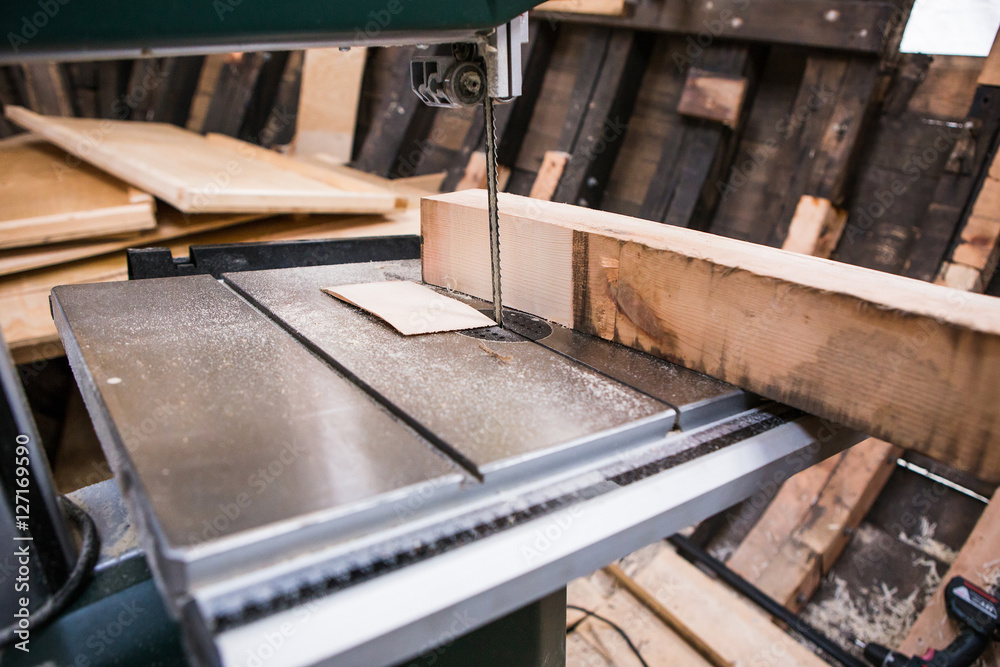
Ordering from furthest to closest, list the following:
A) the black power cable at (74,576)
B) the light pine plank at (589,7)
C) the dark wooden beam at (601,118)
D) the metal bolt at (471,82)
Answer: the dark wooden beam at (601,118)
the light pine plank at (589,7)
the metal bolt at (471,82)
the black power cable at (74,576)

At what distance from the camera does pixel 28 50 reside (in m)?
0.60

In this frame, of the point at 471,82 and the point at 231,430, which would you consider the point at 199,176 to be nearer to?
the point at 471,82

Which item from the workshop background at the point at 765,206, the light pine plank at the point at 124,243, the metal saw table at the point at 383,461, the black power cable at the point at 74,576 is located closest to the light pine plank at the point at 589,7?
the workshop background at the point at 765,206

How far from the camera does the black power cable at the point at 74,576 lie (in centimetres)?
65

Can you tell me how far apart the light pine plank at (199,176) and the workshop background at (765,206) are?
130mm

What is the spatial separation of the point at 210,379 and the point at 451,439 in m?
0.33

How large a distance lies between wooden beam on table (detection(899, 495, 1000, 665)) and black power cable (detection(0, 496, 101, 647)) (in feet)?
5.74

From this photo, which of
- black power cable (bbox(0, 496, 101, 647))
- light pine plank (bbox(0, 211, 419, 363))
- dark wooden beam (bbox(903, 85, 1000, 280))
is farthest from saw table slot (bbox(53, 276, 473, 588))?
dark wooden beam (bbox(903, 85, 1000, 280))

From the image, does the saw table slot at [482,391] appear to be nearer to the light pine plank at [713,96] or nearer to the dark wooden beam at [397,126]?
the light pine plank at [713,96]

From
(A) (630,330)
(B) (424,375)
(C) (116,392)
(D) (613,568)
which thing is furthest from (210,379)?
(D) (613,568)

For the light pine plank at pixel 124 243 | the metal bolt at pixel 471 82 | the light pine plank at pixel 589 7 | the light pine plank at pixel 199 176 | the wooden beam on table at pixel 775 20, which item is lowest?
the light pine plank at pixel 124 243

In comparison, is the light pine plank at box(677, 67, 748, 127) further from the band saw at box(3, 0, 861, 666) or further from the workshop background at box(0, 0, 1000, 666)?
the band saw at box(3, 0, 861, 666)

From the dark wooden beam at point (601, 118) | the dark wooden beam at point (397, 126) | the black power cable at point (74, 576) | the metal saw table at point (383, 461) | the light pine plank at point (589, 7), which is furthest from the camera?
the dark wooden beam at point (397, 126)

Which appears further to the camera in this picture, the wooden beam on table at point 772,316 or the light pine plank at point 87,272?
the light pine plank at point 87,272
